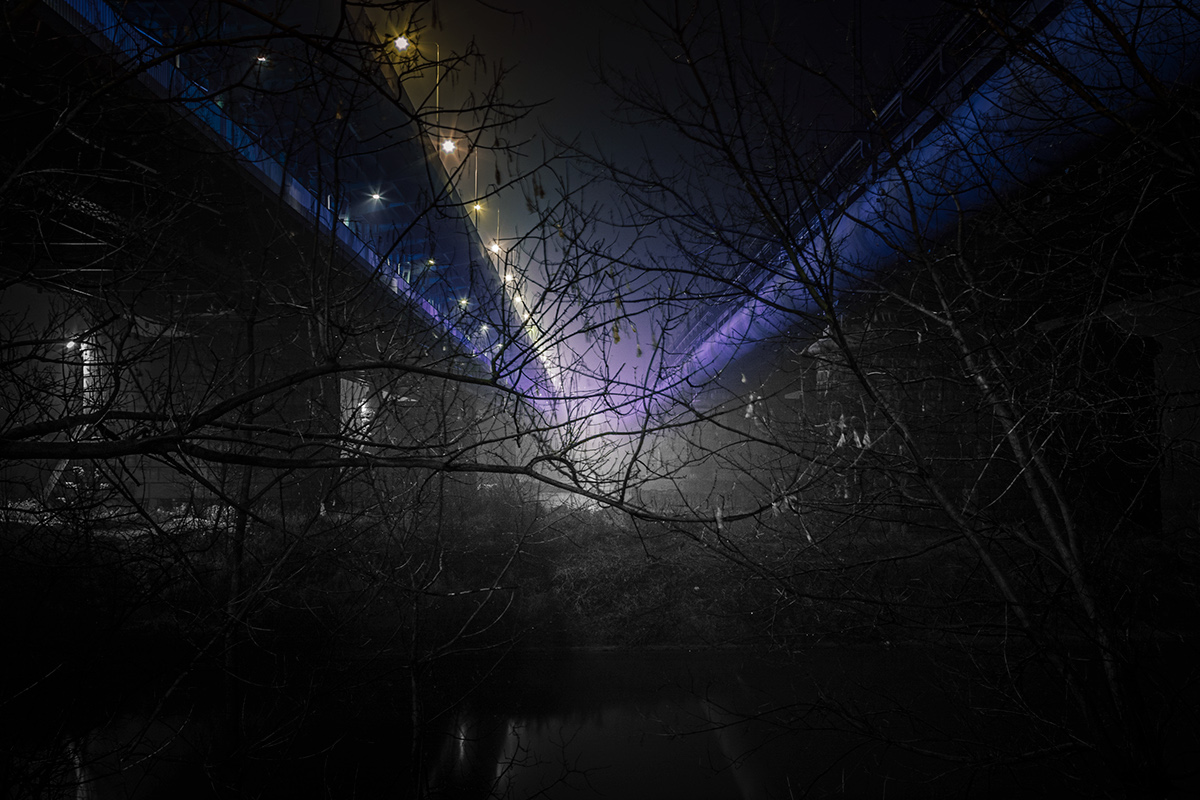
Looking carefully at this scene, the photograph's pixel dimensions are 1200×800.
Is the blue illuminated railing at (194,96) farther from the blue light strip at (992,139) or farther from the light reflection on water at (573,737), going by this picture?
the light reflection on water at (573,737)

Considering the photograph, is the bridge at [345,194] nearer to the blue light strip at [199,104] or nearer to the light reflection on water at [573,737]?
the blue light strip at [199,104]

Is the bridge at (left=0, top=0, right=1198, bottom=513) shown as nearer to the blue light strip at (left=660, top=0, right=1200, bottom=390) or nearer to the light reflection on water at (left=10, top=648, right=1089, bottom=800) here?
the blue light strip at (left=660, top=0, right=1200, bottom=390)

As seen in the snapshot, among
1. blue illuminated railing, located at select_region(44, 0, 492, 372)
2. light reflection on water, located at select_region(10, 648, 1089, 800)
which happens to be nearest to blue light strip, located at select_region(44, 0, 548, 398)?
blue illuminated railing, located at select_region(44, 0, 492, 372)

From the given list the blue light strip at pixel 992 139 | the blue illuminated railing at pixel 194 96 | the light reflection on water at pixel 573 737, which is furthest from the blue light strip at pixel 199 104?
the light reflection on water at pixel 573 737

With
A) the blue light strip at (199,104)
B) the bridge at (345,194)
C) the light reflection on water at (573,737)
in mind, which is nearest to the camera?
the bridge at (345,194)

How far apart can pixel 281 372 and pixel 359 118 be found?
559 cm

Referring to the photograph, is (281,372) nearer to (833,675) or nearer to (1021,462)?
(833,675)

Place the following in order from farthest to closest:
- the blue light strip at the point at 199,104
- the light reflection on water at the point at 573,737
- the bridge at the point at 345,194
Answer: the light reflection on water at the point at 573,737 < the blue light strip at the point at 199,104 < the bridge at the point at 345,194

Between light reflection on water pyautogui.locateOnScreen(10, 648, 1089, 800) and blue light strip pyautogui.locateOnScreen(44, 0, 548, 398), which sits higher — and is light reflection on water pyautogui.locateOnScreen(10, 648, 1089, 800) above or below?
below

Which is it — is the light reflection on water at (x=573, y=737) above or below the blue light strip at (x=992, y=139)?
below

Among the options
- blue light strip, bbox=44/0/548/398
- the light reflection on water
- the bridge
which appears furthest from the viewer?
the light reflection on water

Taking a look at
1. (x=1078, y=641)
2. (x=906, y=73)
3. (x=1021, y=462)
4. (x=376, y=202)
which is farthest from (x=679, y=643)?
(x=376, y=202)

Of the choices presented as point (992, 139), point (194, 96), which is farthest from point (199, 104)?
point (992, 139)

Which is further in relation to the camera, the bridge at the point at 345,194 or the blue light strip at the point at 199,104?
the blue light strip at the point at 199,104
